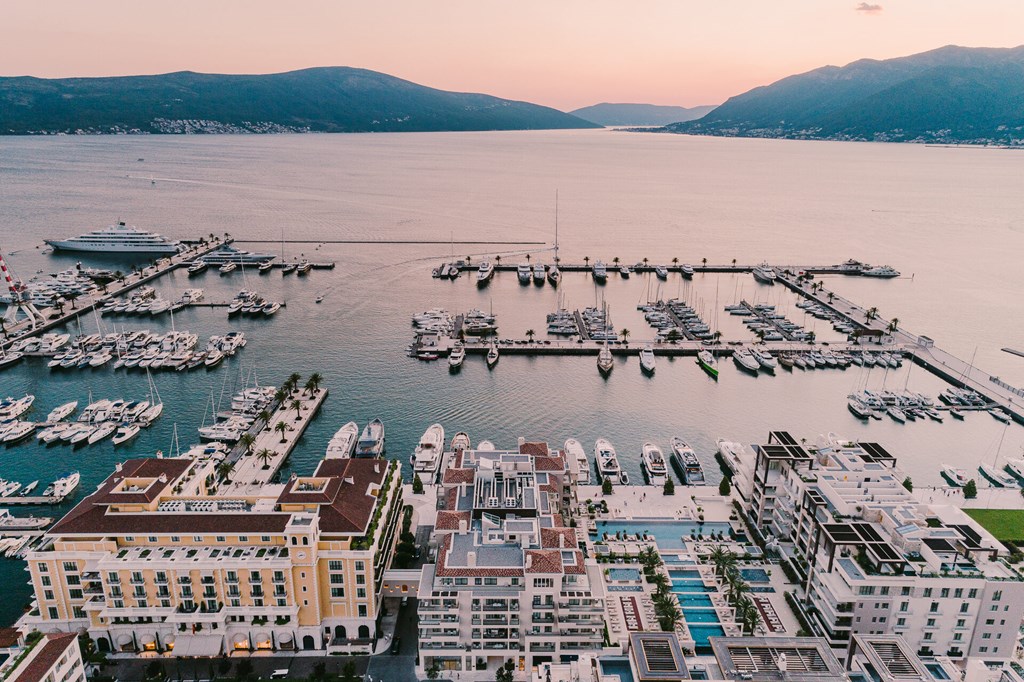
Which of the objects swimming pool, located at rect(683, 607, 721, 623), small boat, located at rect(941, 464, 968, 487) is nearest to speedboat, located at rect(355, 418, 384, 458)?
swimming pool, located at rect(683, 607, 721, 623)

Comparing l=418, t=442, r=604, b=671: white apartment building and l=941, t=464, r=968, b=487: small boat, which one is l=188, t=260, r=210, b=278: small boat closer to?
l=418, t=442, r=604, b=671: white apartment building

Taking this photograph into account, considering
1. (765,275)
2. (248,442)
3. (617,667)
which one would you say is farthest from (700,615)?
(765,275)

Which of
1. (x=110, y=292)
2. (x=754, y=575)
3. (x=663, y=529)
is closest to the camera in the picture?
(x=754, y=575)

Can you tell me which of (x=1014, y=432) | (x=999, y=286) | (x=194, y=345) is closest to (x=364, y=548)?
(x=194, y=345)

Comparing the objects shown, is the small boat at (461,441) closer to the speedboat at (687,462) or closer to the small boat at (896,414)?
the speedboat at (687,462)

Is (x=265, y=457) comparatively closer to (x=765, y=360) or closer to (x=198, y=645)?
(x=198, y=645)

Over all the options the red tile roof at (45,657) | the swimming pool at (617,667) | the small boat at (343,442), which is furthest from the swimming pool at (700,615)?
the red tile roof at (45,657)
